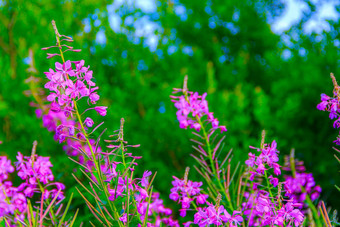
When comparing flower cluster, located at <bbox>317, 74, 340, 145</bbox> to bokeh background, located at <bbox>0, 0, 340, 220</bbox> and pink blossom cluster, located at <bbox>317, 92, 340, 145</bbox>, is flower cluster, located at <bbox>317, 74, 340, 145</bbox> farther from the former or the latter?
bokeh background, located at <bbox>0, 0, 340, 220</bbox>

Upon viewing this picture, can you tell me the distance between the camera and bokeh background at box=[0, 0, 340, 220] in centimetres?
413

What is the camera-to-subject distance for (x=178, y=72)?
499cm

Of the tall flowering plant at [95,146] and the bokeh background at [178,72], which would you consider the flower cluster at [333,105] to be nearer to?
the tall flowering plant at [95,146]

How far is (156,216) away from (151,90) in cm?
284

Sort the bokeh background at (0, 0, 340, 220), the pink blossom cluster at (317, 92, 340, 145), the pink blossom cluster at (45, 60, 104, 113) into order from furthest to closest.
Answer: the bokeh background at (0, 0, 340, 220)
the pink blossom cluster at (317, 92, 340, 145)
the pink blossom cluster at (45, 60, 104, 113)

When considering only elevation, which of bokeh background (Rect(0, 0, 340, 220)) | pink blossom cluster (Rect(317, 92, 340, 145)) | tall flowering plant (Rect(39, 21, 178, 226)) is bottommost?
tall flowering plant (Rect(39, 21, 178, 226))

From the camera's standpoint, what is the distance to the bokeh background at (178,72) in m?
4.13

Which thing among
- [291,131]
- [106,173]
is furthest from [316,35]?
[106,173]

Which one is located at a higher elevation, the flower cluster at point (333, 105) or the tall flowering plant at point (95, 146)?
the flower cluster at point (333, 105)

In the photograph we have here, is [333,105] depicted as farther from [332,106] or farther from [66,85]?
[66,85]

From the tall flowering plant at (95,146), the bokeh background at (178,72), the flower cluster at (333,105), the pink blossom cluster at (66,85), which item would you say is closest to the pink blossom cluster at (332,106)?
the flower cluster at (333,105)

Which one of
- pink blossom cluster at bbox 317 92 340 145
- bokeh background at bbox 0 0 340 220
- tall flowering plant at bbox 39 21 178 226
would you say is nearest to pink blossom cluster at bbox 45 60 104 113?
tall flowering plant at bbox 39 21 178 226

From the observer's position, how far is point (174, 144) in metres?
4.40

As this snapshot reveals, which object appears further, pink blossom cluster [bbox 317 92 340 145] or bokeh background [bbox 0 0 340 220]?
bokeh background [bbox 0 0 340 220]
